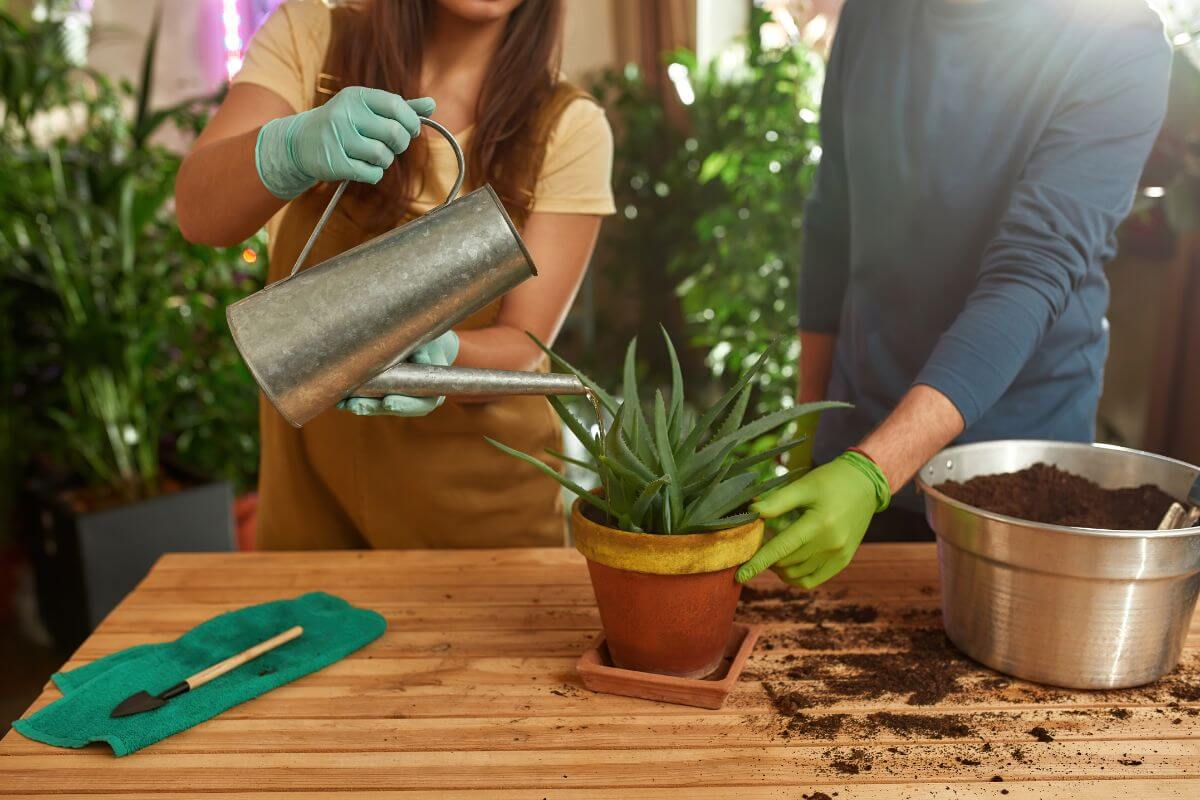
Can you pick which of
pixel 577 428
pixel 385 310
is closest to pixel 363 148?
pixel 385 310

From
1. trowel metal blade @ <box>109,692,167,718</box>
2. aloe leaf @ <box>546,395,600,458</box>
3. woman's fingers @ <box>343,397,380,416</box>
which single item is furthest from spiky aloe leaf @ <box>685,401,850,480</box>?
trowel metal blade @ <box>109,692,167,718</box>

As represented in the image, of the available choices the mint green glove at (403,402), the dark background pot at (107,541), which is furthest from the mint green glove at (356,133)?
the dark background pot at (107,541)

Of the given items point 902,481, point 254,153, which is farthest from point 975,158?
point 254,153

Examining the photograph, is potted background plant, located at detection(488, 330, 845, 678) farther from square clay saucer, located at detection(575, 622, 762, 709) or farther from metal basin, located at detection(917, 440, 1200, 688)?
metal basin, located at detection(917, 440, 1200, 688)

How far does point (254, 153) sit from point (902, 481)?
94cm

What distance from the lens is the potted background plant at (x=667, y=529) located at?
41.5 inches

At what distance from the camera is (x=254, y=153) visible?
127 cm

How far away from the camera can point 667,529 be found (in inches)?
42.5

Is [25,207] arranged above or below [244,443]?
above

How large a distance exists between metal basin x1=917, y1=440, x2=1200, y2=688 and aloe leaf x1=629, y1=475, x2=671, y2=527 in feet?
1.18

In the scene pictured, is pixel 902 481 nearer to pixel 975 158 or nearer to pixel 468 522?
pixel 975 158

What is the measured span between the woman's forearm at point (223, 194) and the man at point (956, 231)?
2.76 ft

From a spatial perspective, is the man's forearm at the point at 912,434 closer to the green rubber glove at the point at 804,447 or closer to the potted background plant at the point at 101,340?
the green rubber glove at the point at 804,447

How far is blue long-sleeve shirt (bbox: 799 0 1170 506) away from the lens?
1379mm
